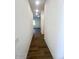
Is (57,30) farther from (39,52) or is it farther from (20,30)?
(39,52)

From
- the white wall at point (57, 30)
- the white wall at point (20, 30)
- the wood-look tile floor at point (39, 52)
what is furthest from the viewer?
the wood-look tile floor at point (39, 52)

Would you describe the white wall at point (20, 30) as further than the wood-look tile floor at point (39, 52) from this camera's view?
No

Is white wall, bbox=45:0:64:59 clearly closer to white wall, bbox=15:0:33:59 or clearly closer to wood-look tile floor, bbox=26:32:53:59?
wood-look tile floor, bbox=26:32:53:59

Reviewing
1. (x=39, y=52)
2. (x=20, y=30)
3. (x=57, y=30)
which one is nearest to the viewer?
(x=20, y=30)

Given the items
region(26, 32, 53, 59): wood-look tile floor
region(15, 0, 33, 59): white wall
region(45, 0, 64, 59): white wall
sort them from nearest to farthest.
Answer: region(15, 0, 33, 59): white wall, region(45, 0, 64, 59): white wall, region(26, 32, 53, 59): wood-look tile floor

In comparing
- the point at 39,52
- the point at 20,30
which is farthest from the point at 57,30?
the point at 39,52

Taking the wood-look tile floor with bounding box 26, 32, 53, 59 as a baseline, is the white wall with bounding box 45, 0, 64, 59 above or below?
above

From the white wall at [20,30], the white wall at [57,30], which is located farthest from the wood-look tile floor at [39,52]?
the white wall at [20,30]

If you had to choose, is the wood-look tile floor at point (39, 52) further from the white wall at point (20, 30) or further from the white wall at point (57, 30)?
the white wall at point (20, 30)

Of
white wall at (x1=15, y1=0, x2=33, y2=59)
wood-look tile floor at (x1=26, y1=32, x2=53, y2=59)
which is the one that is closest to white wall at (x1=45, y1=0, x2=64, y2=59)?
wood-look tile floor at (x1=26, y1=32, x2=53, y2=59)

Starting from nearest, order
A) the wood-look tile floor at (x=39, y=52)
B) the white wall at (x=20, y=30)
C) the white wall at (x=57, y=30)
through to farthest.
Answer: the white wall at (x=20, y=30) → the white wall at (x=57, y=30) → the wood-look tile floor at (x=39, y=52)

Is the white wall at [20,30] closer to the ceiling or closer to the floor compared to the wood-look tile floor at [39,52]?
Result: closer to the ceiling
